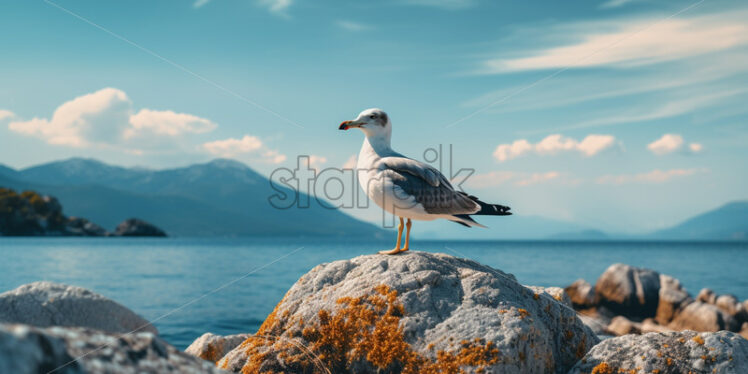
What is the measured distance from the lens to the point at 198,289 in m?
40.5

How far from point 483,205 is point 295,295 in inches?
129

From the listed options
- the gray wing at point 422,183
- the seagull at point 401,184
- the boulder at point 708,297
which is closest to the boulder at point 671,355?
the seagull at point 401,184

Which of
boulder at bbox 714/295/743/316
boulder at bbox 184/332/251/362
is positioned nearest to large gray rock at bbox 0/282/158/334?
boulder at bbox 184/332/251/362

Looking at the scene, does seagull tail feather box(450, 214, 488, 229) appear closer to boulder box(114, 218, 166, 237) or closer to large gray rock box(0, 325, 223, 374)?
large gray rock box(0, 325, 223, 374)

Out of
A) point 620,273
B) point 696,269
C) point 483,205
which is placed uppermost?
point 483,205

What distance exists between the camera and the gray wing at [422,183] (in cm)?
727

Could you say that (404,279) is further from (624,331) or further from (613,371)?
(624,331)

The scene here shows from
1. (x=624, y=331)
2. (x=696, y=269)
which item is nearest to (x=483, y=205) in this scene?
(x=624, y=331)

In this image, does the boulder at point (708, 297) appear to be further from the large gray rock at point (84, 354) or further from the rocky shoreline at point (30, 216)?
the rocky shoreline at point (30, 216)

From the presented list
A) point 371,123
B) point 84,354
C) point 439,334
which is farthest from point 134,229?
point 84,354

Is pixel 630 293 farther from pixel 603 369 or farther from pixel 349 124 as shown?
pixel 349 124

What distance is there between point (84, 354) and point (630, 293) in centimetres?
2867

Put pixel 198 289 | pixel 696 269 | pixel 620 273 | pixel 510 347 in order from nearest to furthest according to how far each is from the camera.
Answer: pixel 510 347 < pixel 620 273 < pixel 198 289 < pixel 696 269

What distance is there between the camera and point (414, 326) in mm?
5398
